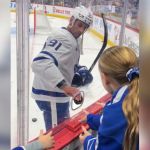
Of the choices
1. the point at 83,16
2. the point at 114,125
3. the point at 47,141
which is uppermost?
the point at 83,16

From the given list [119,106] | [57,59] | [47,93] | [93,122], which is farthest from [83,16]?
[119,106]

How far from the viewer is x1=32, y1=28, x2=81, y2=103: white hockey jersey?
149 centimetres

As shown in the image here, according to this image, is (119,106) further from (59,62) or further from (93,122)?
(59,62)

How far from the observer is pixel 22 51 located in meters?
1.30

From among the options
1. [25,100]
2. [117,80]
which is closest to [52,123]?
[25,100]

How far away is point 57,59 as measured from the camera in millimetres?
1499

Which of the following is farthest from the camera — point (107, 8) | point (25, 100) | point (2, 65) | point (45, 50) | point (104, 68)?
point (107, 8)

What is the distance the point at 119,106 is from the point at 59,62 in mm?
→ 764

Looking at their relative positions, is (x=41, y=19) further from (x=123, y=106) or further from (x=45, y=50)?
(x=123, y=106)

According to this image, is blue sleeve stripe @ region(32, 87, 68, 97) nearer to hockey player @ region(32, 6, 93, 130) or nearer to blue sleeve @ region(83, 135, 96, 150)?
→ hockey player @ region(32, 6, 93, 130)

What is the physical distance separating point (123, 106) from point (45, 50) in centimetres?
81

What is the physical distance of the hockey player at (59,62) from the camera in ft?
4.90

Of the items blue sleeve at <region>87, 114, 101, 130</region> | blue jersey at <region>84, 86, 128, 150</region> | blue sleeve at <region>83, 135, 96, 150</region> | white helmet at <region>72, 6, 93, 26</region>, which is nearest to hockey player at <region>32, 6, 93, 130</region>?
white helmet at <region>72, 6, 93, 26</region>

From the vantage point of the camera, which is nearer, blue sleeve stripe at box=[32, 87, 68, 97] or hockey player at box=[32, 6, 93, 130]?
hockey player at box=[32, 6, 93, 130]
